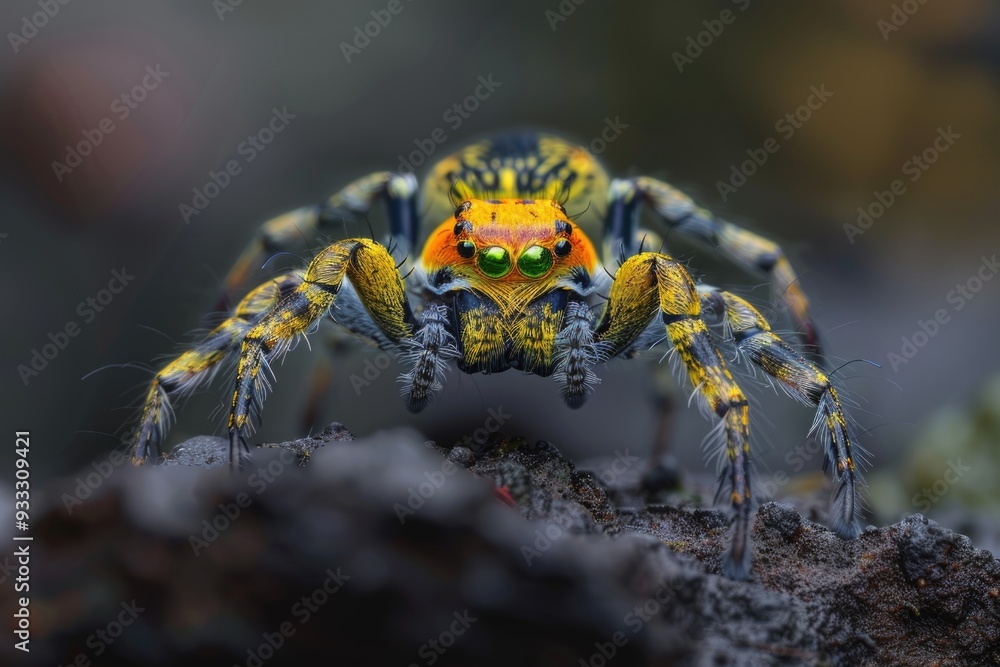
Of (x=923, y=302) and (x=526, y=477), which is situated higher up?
(x=923, y=302)

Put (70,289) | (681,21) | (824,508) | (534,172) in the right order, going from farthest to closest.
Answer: (681,21), (70,289), (534,172), (824,508)

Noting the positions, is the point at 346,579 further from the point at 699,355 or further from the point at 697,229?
the point at 697,229

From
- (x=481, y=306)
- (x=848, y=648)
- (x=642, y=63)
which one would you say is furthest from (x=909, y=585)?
(x=642, y=63)

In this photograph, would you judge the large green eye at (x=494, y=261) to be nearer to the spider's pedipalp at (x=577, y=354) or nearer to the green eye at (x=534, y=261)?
the green eye at (x=534, y=261)

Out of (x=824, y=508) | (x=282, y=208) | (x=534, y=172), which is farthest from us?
(x=282, y=208)

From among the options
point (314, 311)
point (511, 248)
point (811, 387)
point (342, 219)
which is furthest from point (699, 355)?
point (342, 219)

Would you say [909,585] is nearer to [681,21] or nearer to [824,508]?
[824,508]

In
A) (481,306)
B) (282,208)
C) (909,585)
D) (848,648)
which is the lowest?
(282,208)

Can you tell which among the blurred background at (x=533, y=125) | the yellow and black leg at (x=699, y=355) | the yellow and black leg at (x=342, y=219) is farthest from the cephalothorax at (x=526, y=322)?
the blurred background at (x=533, y=125)
